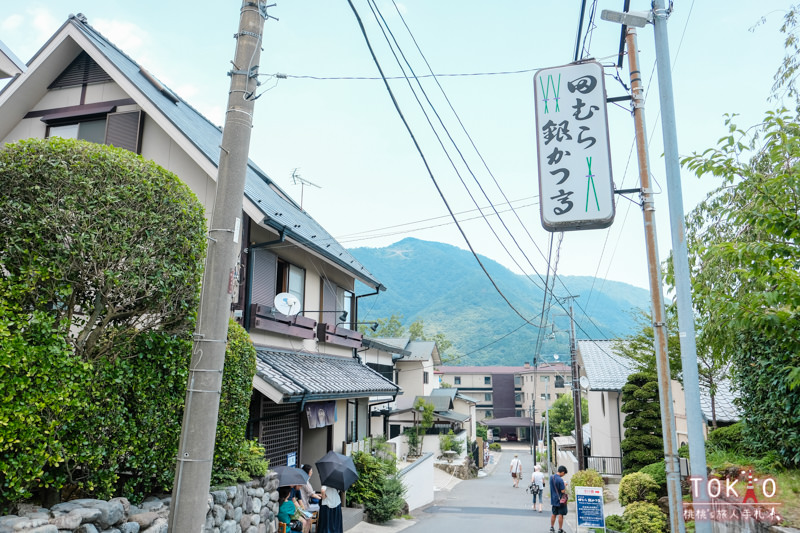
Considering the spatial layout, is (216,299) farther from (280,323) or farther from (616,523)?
(616,523)

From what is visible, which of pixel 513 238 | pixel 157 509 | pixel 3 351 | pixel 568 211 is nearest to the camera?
pixel 3 351

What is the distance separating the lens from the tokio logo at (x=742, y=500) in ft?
24.4

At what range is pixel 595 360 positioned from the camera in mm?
31688

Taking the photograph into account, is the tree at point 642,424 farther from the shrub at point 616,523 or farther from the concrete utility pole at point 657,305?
the concrete utility pole at point 657,305

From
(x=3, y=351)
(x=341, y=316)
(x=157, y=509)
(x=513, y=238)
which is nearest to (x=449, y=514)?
(x=341, y=316)

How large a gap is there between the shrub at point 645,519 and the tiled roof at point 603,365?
1556cm

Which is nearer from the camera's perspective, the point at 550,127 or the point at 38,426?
the point at 38,426

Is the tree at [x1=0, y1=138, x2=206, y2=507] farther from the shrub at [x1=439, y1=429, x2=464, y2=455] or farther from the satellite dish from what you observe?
the shrub at [x1=439, y1=429, x2=464, y2=455]

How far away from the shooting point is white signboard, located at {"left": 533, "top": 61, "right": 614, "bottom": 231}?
23.7ft

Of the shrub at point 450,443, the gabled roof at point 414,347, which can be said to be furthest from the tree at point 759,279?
the gabled roof at point 414,347

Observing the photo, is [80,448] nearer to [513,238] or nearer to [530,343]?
[513,238]

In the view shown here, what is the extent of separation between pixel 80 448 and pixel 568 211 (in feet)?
21.9

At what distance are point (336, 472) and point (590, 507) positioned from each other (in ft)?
21.4

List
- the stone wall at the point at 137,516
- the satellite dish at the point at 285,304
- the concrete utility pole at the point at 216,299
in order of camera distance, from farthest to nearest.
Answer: the satellite dish at the point at 285,304 < the stone wall at the point at 137,516 < the concrete utility pole at the point at 216,299
